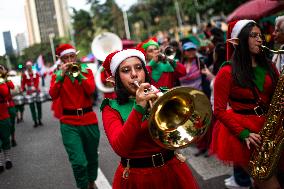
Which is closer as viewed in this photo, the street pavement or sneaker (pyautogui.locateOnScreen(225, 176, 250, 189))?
sneaker (pyautogui.locateOnScreen(225, 176, 250, 189))

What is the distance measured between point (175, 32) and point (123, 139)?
163ft

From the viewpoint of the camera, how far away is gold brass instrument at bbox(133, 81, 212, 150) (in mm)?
1954

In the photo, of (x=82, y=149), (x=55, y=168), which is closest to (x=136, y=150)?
(x=82, y=149)

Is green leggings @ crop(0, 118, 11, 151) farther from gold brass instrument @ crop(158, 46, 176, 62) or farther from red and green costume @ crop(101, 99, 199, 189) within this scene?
red and green costume @ crop(101, 99, 199, 189)

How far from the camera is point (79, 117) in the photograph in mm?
4395

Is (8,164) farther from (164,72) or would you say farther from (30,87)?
(30,87)

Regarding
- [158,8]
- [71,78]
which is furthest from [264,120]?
[158,8]

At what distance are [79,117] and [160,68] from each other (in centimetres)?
146

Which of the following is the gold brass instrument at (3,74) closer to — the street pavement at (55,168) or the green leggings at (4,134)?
the green leggings at (4,134)

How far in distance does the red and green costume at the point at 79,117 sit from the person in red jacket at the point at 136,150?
1988 millimetres

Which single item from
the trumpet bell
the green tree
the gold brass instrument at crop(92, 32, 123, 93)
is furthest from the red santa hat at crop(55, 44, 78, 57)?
the green tree

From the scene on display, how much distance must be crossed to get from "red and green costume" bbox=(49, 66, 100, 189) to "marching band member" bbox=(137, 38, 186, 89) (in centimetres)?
97

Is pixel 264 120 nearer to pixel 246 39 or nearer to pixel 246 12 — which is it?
pixel 246 39

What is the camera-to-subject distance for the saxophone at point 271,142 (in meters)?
2.73
